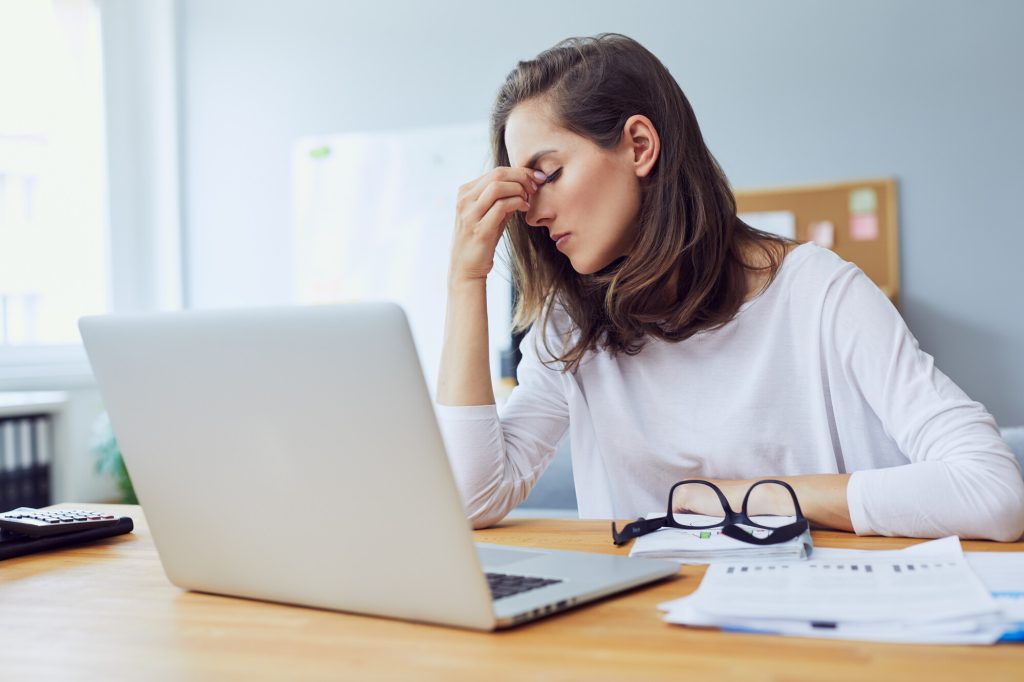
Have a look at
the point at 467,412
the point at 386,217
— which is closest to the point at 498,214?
the point at 467,412

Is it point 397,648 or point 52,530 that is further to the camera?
point 52,530


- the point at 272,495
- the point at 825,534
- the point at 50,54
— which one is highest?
the point at 50,54

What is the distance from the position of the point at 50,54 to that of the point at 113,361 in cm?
341

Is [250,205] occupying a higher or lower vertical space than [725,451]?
higher

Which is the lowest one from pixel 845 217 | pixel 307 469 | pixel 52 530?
pixel 52 530

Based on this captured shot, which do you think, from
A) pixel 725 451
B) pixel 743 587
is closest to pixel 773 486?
pixel 725 451

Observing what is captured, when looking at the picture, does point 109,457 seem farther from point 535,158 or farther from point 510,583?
point 510,583

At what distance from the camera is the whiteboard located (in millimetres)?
3805

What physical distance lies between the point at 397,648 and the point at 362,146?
344cm

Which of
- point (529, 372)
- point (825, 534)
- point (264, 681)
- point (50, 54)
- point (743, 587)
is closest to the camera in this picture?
point (264, 681)

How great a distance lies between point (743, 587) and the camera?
706 mm

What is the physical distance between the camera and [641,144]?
1.30m

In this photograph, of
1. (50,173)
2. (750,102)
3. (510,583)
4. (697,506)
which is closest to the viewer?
(510,583)

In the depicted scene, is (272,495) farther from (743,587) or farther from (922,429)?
(922,429)
